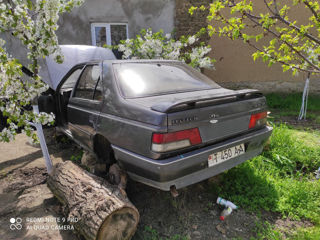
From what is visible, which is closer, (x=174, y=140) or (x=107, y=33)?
(x=174, y=140)

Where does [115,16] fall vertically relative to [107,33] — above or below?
above

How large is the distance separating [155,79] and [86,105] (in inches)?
38.7

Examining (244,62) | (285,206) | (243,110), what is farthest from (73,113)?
(244,62)

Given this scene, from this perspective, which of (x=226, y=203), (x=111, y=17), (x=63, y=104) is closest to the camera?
(x=226, y=203)

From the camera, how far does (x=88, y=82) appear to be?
9.93 ft

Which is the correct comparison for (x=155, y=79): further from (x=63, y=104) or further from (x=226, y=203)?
(x=63, y=104)

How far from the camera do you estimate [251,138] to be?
247cm

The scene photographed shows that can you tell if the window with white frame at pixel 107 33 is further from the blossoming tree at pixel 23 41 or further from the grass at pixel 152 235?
the grass at pixel 152 235

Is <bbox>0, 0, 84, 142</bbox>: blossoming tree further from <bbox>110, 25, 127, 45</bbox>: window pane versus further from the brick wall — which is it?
the brick wall

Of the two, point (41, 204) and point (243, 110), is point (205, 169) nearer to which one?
point (243, 110)

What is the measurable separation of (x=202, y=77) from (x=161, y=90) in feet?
2.91

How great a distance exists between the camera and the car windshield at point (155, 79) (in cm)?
244

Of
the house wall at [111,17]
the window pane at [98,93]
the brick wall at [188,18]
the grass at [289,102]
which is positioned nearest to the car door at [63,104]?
the window pane at [98,93]

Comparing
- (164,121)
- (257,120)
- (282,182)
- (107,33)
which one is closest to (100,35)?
(107,33)
